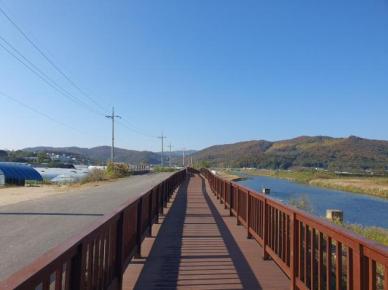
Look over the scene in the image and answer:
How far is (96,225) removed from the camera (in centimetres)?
502

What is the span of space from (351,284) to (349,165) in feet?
663

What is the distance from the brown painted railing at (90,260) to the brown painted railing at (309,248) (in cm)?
212

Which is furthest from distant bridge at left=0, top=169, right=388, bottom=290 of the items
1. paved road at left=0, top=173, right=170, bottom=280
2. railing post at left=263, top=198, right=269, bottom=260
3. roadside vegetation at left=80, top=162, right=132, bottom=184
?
roadside vegetation at left=80, top=162, right=132, bottom=184

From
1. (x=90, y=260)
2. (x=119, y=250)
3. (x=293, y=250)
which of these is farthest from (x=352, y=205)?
(x=90, y=260)

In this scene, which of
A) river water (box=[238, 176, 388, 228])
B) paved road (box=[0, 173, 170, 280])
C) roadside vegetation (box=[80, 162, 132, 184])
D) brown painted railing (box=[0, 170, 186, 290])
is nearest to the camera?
brown painted railing (box=[0, 170, 186, 290])

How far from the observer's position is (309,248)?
24.3 ft

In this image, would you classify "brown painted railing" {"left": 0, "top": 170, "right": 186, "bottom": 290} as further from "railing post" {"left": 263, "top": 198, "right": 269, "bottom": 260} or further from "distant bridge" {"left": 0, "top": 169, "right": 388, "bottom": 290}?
"railing post" {"left": 263, "top": 198, "right": 269, "bottom": 260}

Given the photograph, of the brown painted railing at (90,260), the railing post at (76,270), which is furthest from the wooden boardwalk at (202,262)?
the railing post at (76,270)

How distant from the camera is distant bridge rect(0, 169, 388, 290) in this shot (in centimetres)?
380

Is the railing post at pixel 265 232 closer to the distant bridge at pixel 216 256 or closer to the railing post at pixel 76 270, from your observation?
the distant bridge at pixel 216 256

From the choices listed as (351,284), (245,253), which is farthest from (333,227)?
(245,253)

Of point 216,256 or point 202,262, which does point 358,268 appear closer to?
point 202,262

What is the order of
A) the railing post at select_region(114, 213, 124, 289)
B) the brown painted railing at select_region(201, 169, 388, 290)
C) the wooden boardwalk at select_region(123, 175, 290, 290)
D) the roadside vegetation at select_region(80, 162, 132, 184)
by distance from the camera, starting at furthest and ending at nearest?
the roadside vegetation at select_region(80, 162, 132, 184)
the wooden boardwalk at select_region(123, 175, 290, 290)
the railing post at select_region(114, 213, 124, 289)
the brown painted railing at select_region(201, 169, 388, 290)

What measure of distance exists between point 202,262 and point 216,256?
0.59 m
